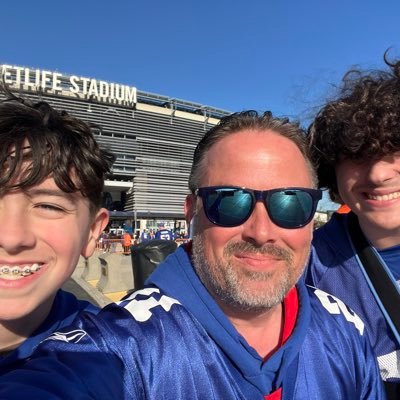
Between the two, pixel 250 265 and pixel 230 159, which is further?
pixel 230 159

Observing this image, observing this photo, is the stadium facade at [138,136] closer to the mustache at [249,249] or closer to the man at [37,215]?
the man at [37,215]

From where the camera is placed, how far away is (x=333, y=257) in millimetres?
2123

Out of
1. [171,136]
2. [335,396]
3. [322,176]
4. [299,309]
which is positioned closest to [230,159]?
[299,309]

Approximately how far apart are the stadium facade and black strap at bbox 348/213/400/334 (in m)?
55.1

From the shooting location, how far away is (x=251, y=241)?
1.57 metres

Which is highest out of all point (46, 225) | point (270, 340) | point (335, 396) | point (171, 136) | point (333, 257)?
point (171, 136)

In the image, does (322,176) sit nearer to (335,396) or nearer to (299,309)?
(299,309)

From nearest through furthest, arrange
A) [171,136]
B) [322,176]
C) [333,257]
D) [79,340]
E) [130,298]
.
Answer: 1. [79,340]
2. [130,298]
3. [333,257]
4. [322,176]
5. [171,136]

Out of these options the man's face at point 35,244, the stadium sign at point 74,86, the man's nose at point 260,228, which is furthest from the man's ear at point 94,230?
the stadium sign at point 74,86

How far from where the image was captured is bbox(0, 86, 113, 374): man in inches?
58.7

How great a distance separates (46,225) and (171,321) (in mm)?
636

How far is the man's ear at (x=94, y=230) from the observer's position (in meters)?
1.86

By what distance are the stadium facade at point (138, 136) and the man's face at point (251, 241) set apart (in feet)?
181

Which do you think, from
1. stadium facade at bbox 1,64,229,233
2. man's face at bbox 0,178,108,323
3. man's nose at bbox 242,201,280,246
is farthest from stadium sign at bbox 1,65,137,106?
man's nose at bbox 242,201,280,246
